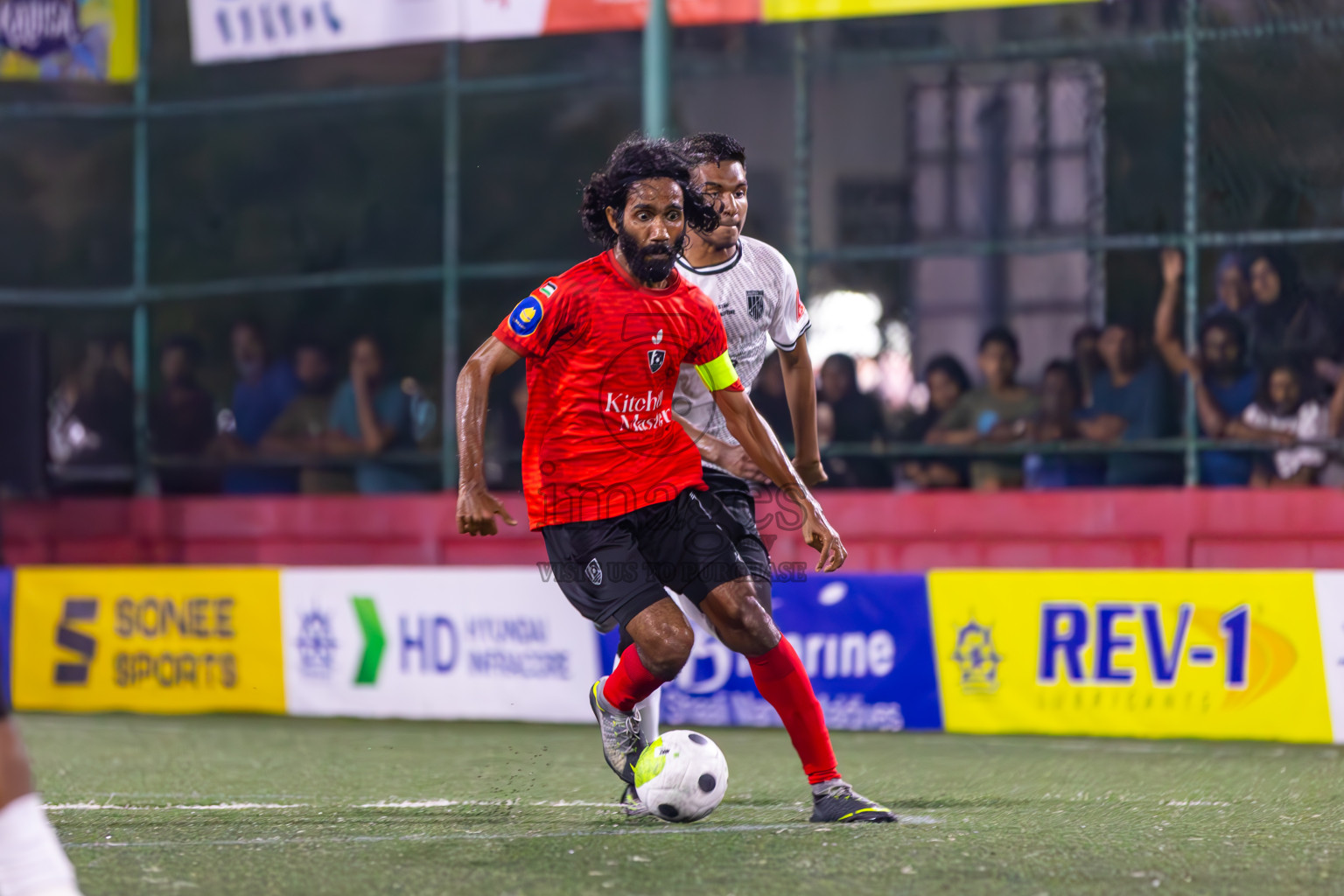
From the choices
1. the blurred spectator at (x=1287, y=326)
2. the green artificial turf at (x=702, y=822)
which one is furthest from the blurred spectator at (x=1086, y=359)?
the green artificial turf at (x=702, y=822)

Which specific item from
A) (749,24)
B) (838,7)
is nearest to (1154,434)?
(838,7)

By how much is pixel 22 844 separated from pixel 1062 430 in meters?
9.04

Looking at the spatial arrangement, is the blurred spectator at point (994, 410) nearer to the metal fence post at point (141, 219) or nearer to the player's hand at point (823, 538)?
the player's hand at point (823, 538)

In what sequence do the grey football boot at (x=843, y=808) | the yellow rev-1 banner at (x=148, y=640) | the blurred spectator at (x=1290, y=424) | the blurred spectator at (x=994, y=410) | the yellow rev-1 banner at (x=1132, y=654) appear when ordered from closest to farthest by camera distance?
1. the grey football boot at (x=843, y=808)
2. the yellow rev-1 banner at (x=1132, y=654)
3. the blurred spectator at (x=1290, y=424)
4. the yellow rev-1 banner at (x=148, y=640)
5. the blurred spectator at (x=994, y=410)

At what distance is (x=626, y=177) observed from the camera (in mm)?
5570

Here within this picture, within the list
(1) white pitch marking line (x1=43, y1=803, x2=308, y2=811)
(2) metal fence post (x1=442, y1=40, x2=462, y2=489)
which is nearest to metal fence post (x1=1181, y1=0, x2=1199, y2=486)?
(2) metal fence post (x1=442, y1=40, x2=462, y2=489)

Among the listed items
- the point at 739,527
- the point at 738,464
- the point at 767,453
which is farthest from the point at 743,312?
the point at 739,527

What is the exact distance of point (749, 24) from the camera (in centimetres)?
1408

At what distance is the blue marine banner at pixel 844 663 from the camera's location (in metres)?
9.81

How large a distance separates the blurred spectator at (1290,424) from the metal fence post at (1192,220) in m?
0.50

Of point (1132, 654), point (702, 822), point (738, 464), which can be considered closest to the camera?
point (702, 822)

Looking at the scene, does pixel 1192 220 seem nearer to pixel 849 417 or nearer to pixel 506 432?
pixel 849 417

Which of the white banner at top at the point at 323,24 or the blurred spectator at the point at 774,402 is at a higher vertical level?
the white banner at top at the point at 323,24

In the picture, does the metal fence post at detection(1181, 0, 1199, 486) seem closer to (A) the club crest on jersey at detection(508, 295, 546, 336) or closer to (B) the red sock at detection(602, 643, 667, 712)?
(B) the red sock at detection(602, 643, 667, 712)
